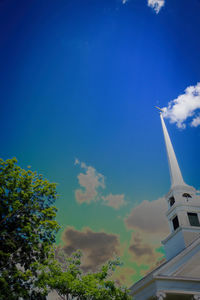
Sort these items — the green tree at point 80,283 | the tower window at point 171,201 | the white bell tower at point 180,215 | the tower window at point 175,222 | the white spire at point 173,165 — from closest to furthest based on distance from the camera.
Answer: the green tree at point 80,283
the white bell tower at point 180,215
the tower window at point 175,222
the tower window at point 171,201
the white spire at point 173,165

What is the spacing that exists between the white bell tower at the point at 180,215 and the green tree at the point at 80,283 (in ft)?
38.1

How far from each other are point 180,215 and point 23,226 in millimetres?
17590

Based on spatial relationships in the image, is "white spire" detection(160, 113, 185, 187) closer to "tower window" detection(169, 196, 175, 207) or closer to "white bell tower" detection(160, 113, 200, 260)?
"white bell tower" detection(160, 113, 200, 260)

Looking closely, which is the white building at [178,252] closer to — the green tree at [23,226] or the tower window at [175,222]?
the tower window at [175,222]

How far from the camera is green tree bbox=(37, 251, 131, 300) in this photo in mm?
14672

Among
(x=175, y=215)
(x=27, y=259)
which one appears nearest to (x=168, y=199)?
(x=175, y=215)

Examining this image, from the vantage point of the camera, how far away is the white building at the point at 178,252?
61.9 feet

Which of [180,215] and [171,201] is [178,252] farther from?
[171,201]

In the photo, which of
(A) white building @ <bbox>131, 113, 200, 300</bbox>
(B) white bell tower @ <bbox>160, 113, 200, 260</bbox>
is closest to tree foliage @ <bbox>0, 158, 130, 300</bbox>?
(A) white building @ <bbox>131, 113, 200, 300</bbox>

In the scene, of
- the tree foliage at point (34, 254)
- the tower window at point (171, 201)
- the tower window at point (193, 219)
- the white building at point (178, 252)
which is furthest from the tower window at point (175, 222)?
the tree foliage at point (34, 254)

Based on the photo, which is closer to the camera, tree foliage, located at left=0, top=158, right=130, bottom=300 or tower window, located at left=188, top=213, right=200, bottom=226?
tree foliage, located at left=0, top=158, right=130, bottom=300

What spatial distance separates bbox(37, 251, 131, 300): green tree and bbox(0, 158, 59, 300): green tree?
864 millimetres

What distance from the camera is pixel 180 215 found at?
89.1 ft

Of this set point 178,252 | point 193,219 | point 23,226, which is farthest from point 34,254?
point 193,219
